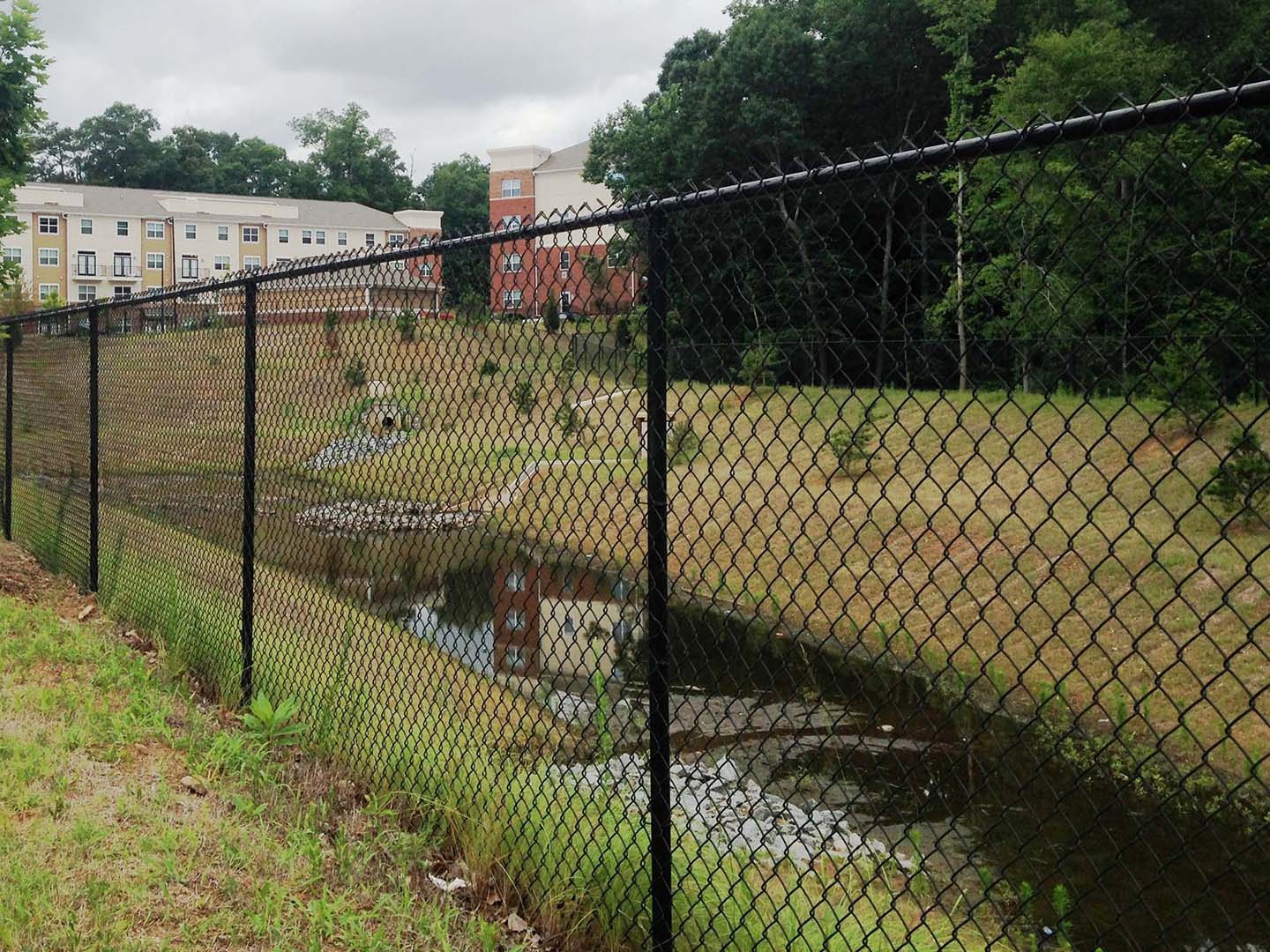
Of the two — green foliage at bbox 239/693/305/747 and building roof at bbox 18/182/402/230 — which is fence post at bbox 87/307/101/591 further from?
building roof at bbox 18/182/402/230

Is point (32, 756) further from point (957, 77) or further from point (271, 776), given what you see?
point (957, 77)

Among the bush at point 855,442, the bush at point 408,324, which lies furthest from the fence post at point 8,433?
the bush at point 855,442

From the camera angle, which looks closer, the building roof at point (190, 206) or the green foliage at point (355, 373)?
the green foliage at point (355, 373)

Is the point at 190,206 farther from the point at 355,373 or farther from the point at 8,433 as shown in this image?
the point at 355,373

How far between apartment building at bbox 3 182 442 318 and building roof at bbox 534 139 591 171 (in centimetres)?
1216

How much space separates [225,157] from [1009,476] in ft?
279

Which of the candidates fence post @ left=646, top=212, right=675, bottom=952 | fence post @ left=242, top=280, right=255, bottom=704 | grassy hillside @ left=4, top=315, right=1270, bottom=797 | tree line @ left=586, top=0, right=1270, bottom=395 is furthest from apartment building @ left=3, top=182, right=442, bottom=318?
fence post @ left=646, top=212, right=675, bottom=952

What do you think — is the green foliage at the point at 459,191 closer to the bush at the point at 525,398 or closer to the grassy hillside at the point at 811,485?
the grassy hillside at the point at 811,485

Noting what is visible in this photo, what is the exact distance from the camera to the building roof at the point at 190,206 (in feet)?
198

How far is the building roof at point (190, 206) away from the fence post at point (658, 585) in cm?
6410

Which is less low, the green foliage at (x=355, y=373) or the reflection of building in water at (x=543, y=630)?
the green foliage at (x=355, y=373)

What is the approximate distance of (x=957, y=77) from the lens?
26281 millimetres

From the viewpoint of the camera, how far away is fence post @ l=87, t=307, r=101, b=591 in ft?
24.3

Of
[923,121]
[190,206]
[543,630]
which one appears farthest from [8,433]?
[190,206]
